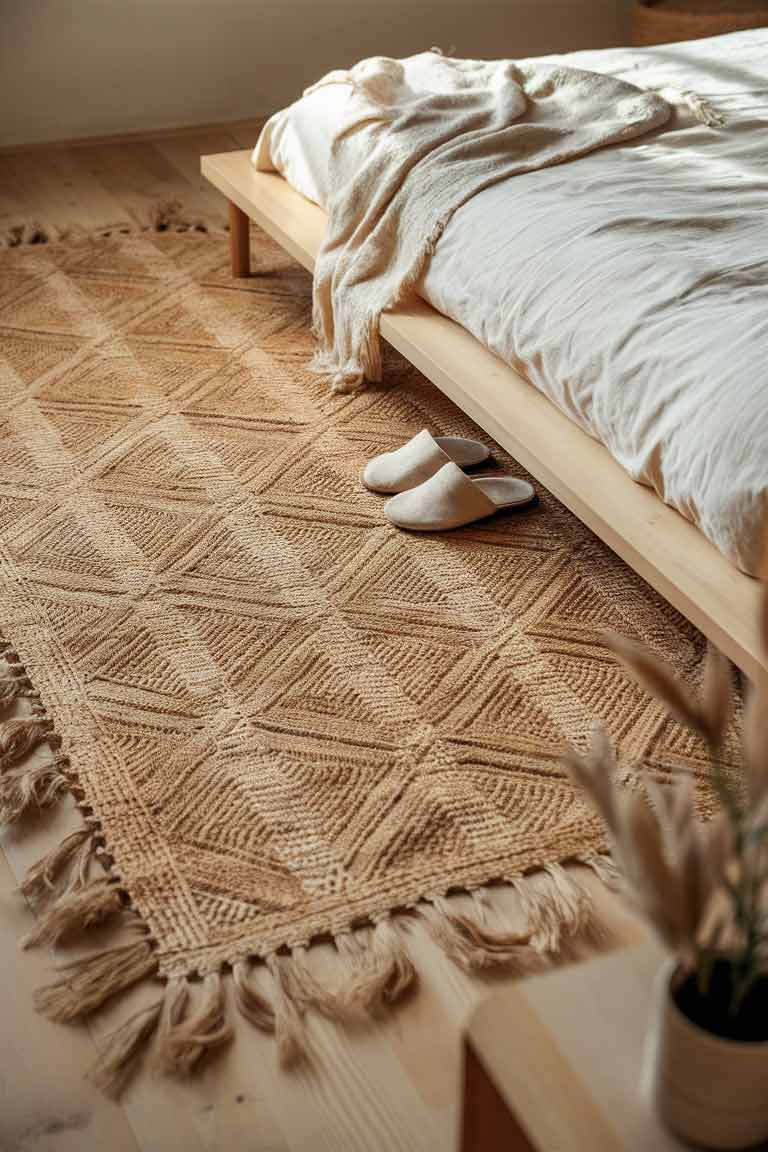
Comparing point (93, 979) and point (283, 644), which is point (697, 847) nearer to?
point (93, 979)

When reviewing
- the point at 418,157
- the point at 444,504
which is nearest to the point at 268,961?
the point at 444,504

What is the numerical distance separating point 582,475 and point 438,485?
34 centimetres

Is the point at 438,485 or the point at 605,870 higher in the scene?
the point at 438,485

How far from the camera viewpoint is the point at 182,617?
1.89 m

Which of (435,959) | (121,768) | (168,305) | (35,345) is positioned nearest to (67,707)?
(121,768)

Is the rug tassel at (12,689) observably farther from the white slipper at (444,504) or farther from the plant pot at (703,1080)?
the plant pot at (703,1080)

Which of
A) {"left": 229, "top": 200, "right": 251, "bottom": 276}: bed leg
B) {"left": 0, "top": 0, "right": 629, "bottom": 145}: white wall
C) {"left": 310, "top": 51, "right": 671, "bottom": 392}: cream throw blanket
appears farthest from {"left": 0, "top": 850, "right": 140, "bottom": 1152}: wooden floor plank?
{"left": 0, "top": 0, "right": 629, "bottom": 145}: white wall

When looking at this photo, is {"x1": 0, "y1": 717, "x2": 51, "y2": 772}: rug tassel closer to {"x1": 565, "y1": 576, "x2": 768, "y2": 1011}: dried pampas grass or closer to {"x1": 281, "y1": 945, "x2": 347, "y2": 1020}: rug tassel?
{"x1": 281, "y1": 945, "x2": 347, "y2": 1020}: rug tassel

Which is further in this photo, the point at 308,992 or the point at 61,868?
the point at 61,868

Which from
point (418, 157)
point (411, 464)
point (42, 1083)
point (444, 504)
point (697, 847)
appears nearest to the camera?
point (697, 847)

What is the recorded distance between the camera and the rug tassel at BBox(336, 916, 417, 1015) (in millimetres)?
1307

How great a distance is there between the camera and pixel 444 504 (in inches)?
81.7

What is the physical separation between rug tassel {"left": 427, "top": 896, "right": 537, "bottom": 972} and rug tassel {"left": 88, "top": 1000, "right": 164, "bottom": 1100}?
12.0 inches

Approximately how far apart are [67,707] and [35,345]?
125 cm
